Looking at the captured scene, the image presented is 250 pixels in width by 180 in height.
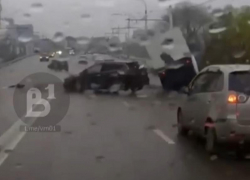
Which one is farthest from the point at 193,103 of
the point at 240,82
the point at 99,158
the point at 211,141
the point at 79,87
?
the point at 79,87

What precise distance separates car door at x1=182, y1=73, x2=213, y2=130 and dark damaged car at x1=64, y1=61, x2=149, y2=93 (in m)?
12.6

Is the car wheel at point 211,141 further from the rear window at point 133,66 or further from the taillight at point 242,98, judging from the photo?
the rear window at point 133,66

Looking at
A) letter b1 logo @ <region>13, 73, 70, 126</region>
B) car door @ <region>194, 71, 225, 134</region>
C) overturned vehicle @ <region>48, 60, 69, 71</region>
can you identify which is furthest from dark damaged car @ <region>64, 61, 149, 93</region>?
car door @ <region>194, 71, 225, 134</region>

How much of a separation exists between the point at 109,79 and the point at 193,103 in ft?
43.6

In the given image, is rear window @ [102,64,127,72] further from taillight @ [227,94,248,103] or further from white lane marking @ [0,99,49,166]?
taillight @ [227,94,248,103]

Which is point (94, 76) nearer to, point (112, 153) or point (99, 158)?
point (112, 153)

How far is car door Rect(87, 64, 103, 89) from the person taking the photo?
24.1 m

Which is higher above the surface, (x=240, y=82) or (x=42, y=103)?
(x=240, y=82)

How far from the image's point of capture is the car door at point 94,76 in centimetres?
2408

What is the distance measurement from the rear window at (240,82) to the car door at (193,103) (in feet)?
3.27

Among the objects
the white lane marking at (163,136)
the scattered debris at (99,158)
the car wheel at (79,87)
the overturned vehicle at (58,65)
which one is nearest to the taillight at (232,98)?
the white lane marking at (163,136)

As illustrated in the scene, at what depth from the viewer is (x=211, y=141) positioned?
31.4ft

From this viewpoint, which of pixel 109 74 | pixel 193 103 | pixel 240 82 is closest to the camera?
pixel 240 82

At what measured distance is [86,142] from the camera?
10.6 m
